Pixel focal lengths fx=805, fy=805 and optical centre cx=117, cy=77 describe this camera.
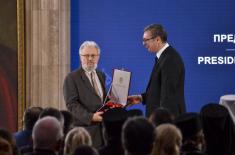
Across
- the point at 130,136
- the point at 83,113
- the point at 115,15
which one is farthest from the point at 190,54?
the point at 130,136

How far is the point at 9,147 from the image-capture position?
243 inches

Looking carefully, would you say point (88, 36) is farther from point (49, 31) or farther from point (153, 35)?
point (153, 35)

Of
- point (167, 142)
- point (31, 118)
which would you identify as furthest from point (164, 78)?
point (167, 142)

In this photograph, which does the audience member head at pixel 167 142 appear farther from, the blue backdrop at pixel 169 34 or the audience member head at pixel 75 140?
the blue backdrop at pixel 169 34

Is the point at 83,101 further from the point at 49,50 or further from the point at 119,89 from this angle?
the point at 49,50

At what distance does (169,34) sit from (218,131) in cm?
458

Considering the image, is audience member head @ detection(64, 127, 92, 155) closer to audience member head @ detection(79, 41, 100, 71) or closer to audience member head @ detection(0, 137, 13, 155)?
audience member head @ detection(0, 137, 13, 155)

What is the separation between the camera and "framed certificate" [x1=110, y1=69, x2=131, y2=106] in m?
9.29

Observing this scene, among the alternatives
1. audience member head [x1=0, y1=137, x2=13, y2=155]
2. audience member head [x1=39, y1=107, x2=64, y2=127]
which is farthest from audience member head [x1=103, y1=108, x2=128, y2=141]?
audience member head [x1=0, y1=137, x2=13, y2=155]

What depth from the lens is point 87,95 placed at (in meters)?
9.41

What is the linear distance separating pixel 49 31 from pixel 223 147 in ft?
16.7

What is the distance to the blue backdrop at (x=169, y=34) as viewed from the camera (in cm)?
A: 1189

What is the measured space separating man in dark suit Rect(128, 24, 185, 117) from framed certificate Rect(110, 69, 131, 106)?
1.04 ft

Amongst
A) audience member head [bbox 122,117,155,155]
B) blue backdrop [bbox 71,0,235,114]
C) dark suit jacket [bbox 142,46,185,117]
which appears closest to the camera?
audience member head [bbox 122,117,155,155]
